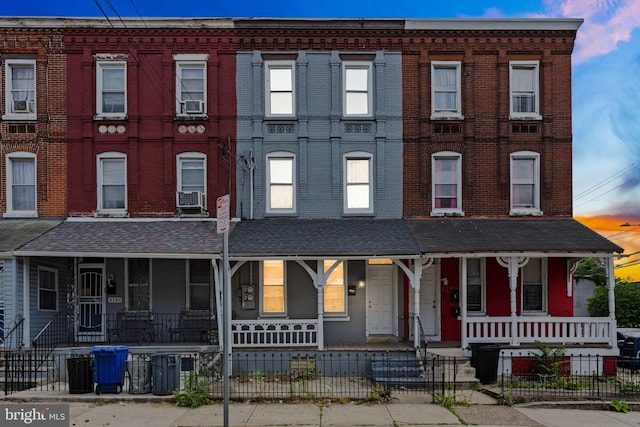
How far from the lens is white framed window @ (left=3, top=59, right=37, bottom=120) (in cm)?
1705

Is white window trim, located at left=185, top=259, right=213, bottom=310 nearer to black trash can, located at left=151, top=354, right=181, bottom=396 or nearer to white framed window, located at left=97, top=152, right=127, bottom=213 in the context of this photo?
white framed window, located at left=97, top=152, right=127, bottom=213

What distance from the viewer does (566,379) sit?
45.2 ft

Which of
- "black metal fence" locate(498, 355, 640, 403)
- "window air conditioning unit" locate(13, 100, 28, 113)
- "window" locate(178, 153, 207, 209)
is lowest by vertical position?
"black metal fence" locate(498, 355, 640, 403)

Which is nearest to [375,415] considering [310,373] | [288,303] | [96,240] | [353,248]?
[310,373]

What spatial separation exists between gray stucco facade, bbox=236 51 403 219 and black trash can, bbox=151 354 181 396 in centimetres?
636

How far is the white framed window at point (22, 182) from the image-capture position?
1709 centimetres

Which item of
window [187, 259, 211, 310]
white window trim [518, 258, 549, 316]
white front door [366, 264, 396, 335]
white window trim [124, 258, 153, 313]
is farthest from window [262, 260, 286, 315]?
white window trim [518, 258, 549, 316]

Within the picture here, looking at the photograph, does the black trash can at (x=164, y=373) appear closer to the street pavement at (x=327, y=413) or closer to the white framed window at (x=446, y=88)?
the street pavement at (x=327, y=413)

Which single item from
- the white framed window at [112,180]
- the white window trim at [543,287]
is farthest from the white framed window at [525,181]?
the white framed window at [112,180]

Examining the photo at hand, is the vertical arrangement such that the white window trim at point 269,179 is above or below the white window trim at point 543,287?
above

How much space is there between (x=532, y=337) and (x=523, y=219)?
378cm

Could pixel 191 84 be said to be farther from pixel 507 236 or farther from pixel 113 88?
pixel 507 236

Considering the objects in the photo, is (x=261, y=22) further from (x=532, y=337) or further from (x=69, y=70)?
(x=532, y=337)

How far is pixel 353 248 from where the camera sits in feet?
49.6
